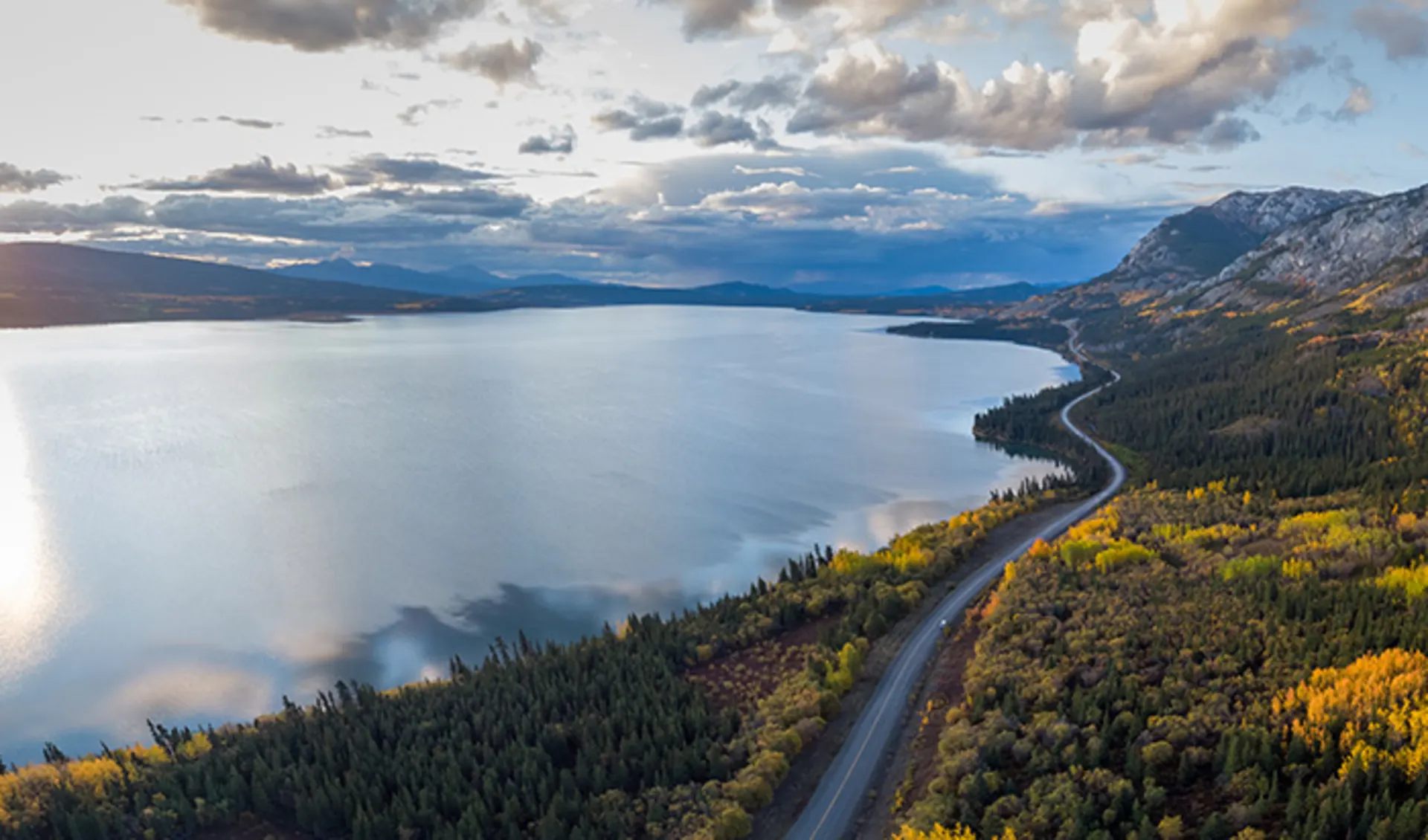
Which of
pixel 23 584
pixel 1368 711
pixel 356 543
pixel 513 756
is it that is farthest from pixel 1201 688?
pixel 23 584

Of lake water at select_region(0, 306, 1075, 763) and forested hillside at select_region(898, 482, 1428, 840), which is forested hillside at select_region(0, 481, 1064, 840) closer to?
forested hillside at select_region(898, 482, 1428, 840)

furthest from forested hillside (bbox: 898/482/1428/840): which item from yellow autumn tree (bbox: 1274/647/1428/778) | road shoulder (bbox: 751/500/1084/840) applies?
road shoulder (bbox: 751/500/1084/840)

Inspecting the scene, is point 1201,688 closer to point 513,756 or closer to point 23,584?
point 513,756

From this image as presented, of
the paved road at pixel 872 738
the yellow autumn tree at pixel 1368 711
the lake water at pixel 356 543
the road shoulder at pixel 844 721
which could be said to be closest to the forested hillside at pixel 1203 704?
the yellow autumn tree at pixel 1368 711

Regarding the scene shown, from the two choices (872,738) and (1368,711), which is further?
(872,738)

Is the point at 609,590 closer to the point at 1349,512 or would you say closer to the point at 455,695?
the point at 455,695

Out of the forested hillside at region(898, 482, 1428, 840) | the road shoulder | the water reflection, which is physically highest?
the forested hillside at region(898, 482, 1428, 840)

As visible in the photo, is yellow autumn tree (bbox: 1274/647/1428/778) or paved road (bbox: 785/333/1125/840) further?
paved road (bbox: 785/333/1125/840)

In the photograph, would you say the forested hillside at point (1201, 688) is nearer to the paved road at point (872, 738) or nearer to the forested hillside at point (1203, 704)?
the forested hillside at point (1203, 704)

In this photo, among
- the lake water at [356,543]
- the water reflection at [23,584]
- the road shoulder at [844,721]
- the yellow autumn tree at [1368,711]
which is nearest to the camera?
the yellow autumn tree at [1368,711]
